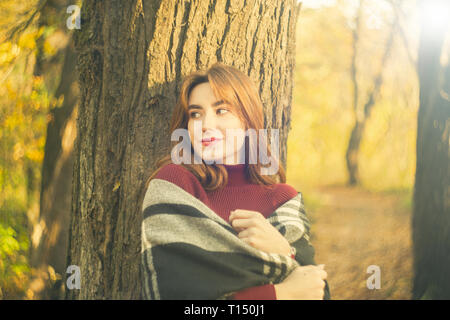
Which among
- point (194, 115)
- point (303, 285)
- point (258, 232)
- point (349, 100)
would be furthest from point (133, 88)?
point (349, 100)

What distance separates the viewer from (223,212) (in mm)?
1987

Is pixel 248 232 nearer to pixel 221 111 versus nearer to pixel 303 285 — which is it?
pixel 303 285

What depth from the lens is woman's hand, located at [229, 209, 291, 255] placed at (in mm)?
1827

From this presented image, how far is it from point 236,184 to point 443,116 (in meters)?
4.00

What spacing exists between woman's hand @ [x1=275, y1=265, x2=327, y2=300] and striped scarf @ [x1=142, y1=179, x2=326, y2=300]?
0.13ft

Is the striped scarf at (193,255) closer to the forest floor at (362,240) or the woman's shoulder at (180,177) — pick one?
the woman's shoulder at (180,177)

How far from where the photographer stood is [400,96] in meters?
14.5

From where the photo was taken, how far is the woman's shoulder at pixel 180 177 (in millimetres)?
1884

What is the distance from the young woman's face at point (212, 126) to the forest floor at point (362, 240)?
513 cm

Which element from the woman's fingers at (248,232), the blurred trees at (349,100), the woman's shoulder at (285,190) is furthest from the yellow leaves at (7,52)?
the blurred trees at (349,100)

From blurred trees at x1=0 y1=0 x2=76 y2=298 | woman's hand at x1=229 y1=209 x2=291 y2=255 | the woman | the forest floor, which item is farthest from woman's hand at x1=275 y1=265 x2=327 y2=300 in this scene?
the forest floor

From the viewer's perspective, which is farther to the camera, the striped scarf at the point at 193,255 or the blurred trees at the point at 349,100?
the blurred trees at the point at 349,100

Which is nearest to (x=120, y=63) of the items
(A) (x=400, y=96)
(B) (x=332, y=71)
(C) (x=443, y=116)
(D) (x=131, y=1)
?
(D) (x=131, y=1)

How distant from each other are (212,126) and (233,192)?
1.16 ft
